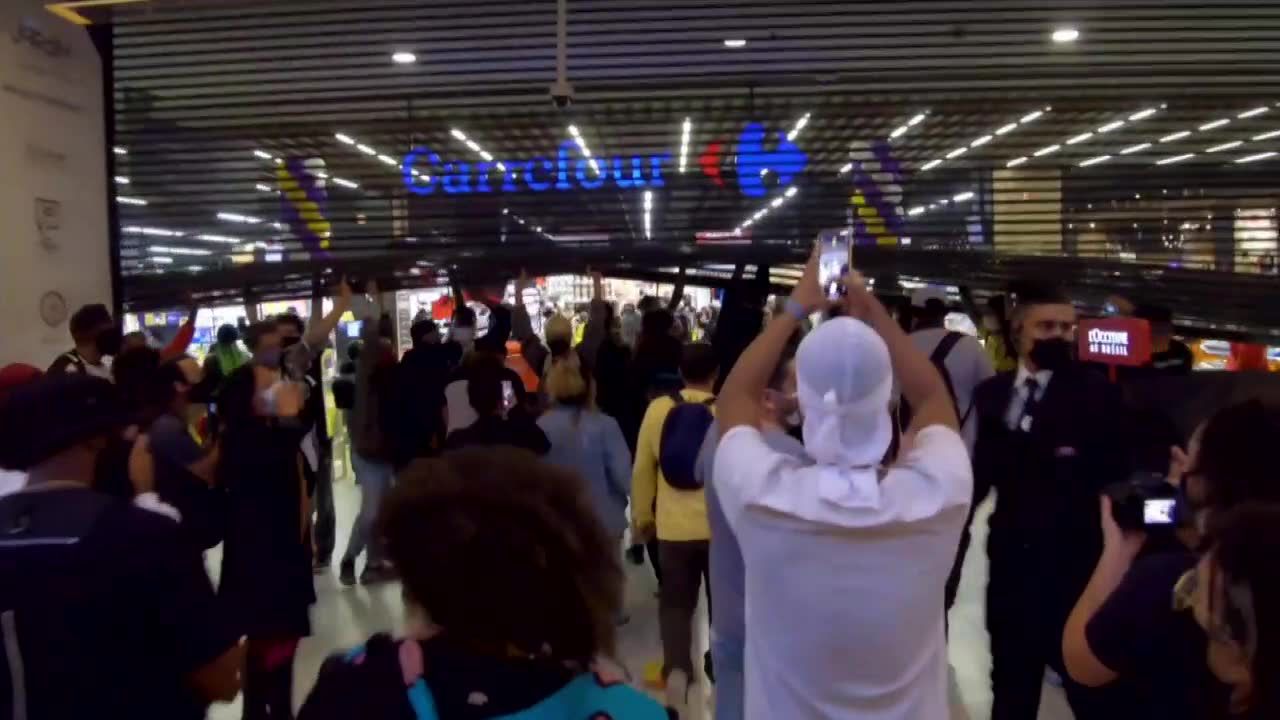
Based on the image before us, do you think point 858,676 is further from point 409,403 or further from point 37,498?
point 409,403

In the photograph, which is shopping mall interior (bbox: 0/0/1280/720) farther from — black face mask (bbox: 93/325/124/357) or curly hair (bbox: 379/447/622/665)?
curly hair (bbox: 379/447/622/665)

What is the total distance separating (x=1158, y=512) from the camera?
1.87 metres

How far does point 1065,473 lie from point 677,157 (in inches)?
120

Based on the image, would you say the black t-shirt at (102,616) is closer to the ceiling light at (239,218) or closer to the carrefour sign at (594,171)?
the carrefour sign at (594,171)

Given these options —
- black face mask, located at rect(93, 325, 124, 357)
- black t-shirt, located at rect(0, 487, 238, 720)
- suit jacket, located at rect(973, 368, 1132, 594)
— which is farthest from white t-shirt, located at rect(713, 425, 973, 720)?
black face mask, located at rect(93, 325, 124, 357)

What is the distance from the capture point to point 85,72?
208 inches

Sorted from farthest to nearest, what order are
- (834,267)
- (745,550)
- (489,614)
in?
1. (834,267)
2. (745,550)
3. (489,614)

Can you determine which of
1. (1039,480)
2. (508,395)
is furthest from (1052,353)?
(508,395)

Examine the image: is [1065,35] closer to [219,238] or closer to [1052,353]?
[1052,353]

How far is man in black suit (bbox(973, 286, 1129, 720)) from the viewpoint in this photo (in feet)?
10.3

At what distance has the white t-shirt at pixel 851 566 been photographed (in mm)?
1870

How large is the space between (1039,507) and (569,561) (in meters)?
2.25

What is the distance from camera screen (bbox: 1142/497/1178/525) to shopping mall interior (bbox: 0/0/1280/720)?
3479 millimetres

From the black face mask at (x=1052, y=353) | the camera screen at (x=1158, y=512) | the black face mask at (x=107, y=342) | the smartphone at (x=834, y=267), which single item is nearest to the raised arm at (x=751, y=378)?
the smartphone at (x=834, y=267)
